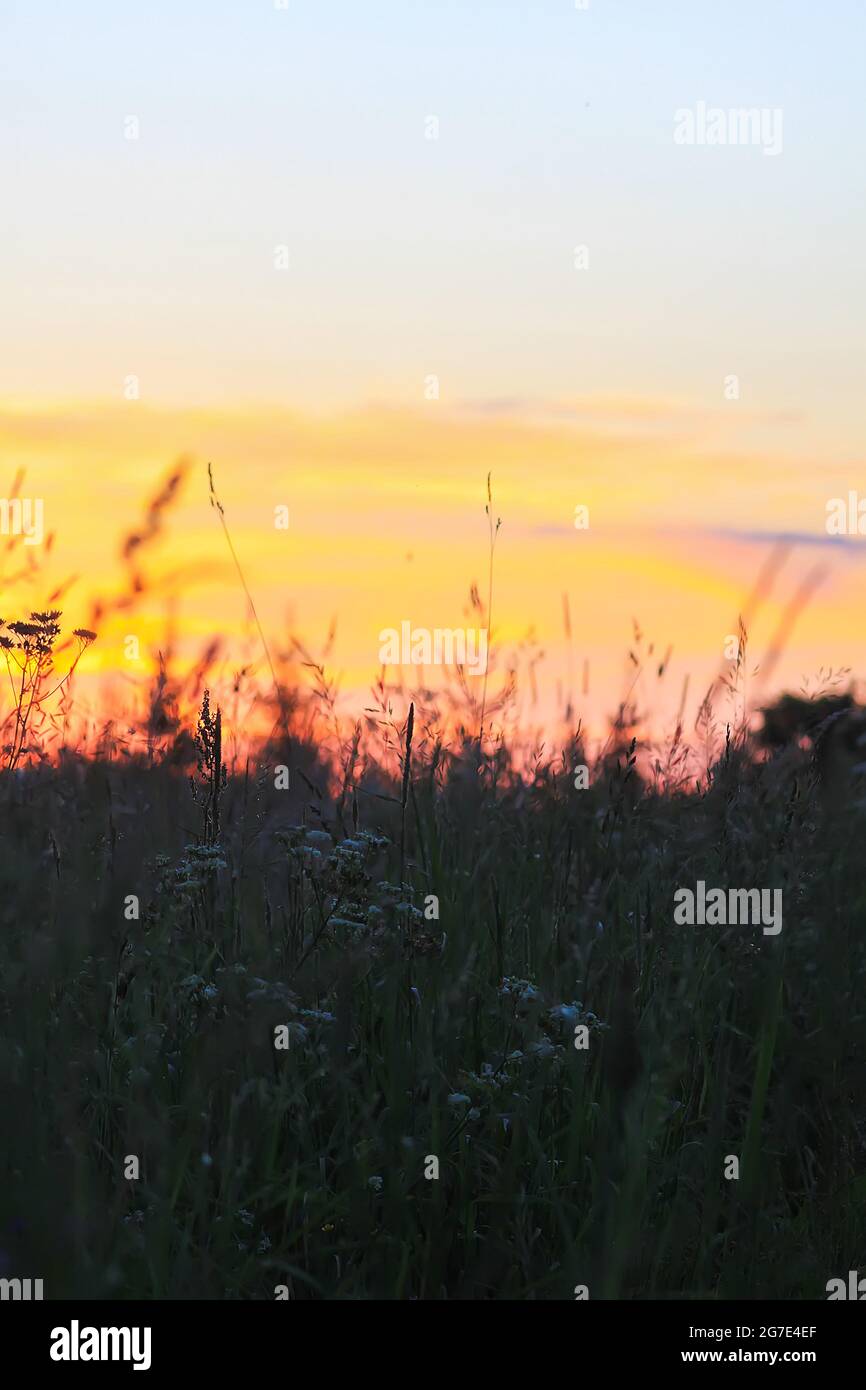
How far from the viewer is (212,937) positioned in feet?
10.4

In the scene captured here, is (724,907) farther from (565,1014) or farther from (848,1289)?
(848,1289)

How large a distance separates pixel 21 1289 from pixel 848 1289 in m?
1.55

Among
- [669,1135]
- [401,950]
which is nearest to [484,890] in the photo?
[401,950]

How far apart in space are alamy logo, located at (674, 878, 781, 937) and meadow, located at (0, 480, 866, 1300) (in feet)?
0.10

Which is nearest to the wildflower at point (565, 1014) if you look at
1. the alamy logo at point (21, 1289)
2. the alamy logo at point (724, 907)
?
the alamy logo at point (724, 907)

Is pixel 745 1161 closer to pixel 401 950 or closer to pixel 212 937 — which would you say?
pixel 401 950

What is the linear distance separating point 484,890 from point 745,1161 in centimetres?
104

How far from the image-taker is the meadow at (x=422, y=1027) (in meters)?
2.28

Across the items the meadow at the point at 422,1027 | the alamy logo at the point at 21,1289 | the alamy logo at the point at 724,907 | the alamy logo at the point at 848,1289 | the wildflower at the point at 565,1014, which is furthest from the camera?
the alamy logo at the point at 724,907

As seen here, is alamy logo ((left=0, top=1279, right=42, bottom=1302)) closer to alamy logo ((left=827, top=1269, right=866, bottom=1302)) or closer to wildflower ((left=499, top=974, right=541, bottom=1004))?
wildflower ((left=499, top=974, right=541, bottom=1004))

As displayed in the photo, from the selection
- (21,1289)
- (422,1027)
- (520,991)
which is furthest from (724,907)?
(21,1289)
